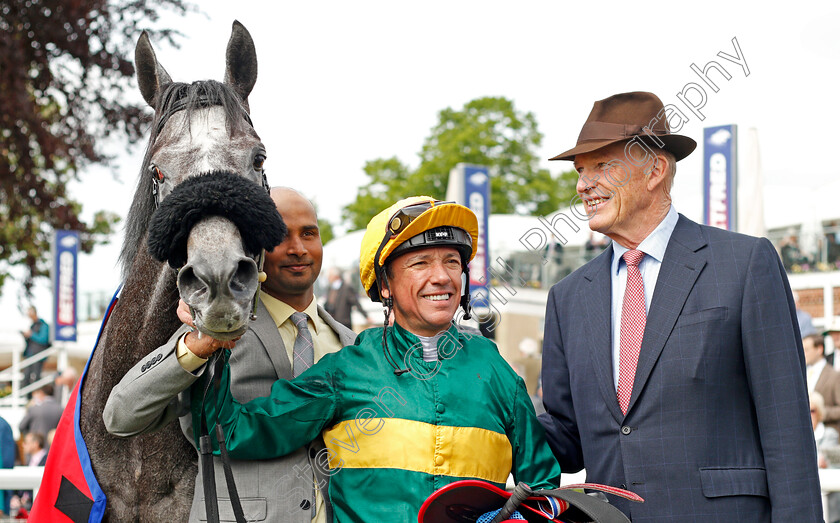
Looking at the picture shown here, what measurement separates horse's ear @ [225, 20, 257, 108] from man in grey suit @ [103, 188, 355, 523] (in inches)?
17.9

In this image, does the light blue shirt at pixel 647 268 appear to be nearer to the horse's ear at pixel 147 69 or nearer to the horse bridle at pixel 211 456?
the horse bridle at pixel 211 456

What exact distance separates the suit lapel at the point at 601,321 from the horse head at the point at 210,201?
1159mm

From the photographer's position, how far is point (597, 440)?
256cm

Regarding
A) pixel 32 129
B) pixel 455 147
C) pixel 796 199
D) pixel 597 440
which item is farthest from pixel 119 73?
pixel 455 147

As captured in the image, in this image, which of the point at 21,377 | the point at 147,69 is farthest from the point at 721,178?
the point at 21,377

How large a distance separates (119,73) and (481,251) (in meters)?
5.74

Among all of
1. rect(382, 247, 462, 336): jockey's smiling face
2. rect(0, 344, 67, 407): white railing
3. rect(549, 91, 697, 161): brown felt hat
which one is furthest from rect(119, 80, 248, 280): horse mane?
rect(0, 344, 67, 407): white railing

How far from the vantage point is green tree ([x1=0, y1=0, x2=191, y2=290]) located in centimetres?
981

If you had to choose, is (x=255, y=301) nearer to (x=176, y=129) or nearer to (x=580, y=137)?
(x=176, y=129)

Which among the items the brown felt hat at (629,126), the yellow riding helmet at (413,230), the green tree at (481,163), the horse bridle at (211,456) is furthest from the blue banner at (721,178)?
the green tree at (481,163)

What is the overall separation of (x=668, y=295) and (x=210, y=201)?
1.48m

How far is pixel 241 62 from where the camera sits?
268 centimetres

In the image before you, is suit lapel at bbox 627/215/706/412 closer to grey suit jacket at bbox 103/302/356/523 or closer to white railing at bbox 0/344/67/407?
grey suit jacket at bbox 103/302/356/523

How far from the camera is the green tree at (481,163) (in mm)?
33094
